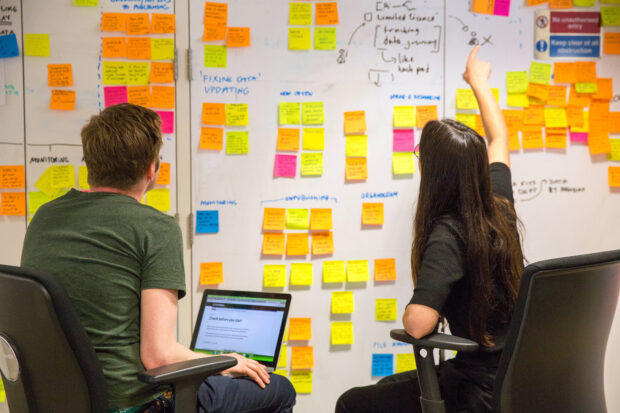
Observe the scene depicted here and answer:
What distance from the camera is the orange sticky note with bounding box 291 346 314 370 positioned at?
241 cm

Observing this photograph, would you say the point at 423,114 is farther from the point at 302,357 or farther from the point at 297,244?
the point at 302,357

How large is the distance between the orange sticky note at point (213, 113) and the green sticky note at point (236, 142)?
67 mm

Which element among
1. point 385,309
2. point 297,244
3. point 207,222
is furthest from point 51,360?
point 385,309

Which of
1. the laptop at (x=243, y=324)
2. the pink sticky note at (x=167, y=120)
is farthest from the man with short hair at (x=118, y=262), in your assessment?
the pink sticky note at (x=167, y=120)

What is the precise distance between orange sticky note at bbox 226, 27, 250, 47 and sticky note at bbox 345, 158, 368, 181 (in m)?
0.65

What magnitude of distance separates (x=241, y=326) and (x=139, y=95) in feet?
3.50

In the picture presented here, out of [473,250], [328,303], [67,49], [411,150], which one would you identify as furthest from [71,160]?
[473,250]

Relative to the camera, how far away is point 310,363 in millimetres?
2416

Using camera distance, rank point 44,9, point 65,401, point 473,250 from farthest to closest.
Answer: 1. point 44,9
2. point 473,250
3. point 65,401

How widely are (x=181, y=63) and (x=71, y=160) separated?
0.60 metres

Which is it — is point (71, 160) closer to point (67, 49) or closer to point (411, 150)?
point (67, 49)

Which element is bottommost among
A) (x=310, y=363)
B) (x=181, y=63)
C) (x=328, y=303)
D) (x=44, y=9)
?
(x=310, y=363)

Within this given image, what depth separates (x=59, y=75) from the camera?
232 cm

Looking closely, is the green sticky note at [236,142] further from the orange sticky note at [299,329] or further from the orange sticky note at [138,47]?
the orange sticky note at [299,329]
